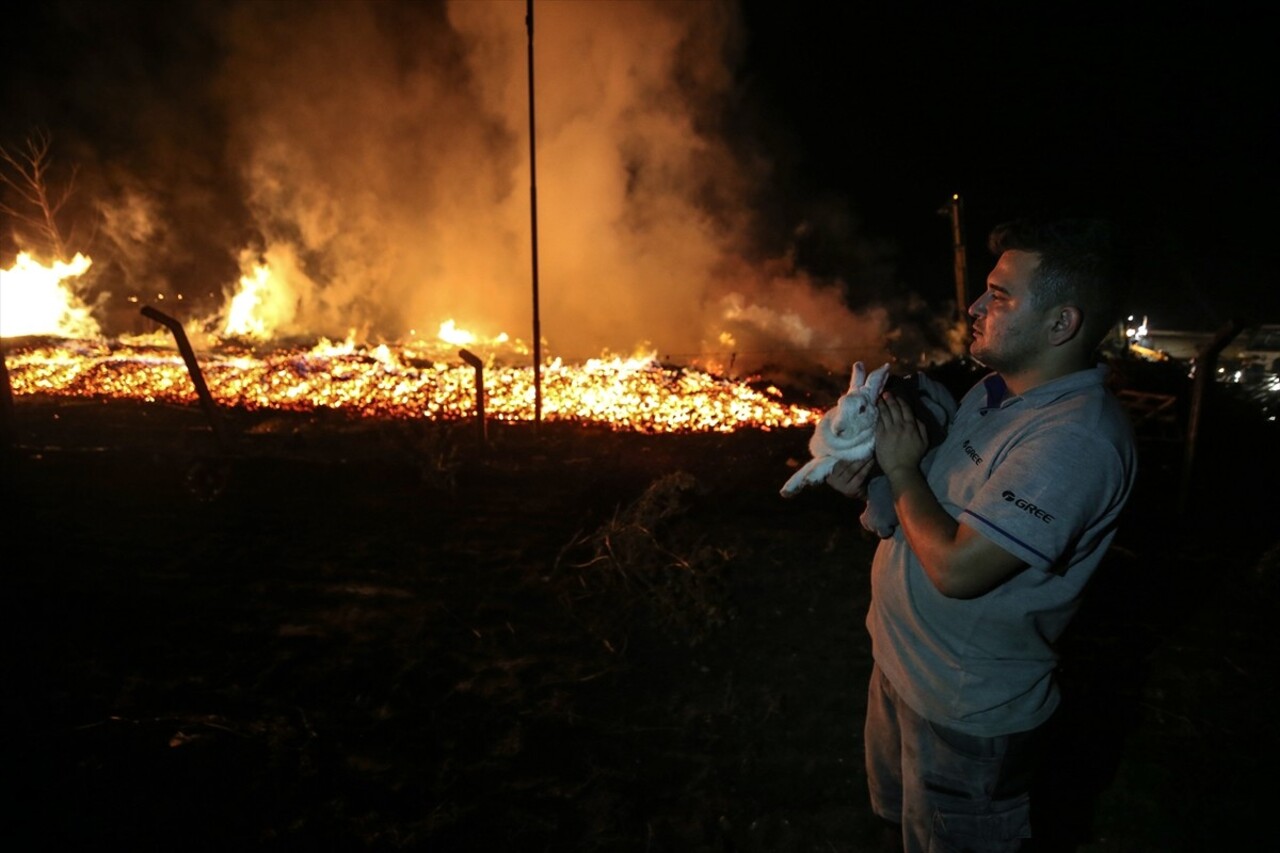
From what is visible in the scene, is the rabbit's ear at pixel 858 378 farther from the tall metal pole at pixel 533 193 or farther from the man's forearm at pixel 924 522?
the tall metal pole at pixel 533 193

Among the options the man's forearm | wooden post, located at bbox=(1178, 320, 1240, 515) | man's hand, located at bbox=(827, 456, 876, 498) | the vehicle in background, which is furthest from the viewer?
the vehicle in background

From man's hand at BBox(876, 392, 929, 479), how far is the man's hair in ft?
1.40

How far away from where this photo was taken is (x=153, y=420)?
11062 millimetres

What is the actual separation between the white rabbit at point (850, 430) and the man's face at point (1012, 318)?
12.1 inches

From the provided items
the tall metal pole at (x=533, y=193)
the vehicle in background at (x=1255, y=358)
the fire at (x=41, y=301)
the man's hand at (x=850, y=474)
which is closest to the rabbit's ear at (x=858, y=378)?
the man's hand at (x=850, y=474)

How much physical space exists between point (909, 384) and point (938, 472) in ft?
1.08

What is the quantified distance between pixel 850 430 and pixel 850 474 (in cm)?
14

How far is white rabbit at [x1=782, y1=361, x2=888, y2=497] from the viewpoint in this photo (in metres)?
1.75

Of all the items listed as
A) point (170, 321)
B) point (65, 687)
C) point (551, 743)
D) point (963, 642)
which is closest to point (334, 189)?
point (170, 321)

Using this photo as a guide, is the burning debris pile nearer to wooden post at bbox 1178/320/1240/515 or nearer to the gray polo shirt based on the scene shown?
wooden post at bbox 1178/320/1240/515

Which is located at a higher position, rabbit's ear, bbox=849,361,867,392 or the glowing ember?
the glowing ember

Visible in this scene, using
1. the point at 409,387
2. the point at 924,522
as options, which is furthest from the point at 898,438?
the point at 409,387

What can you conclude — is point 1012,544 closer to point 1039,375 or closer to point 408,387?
point 1039,375

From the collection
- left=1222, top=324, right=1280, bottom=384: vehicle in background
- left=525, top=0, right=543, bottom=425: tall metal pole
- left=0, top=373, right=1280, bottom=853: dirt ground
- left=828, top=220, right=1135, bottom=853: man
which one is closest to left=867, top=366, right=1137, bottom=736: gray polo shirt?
left=828, top=220, right=1135, bottom=853: man
